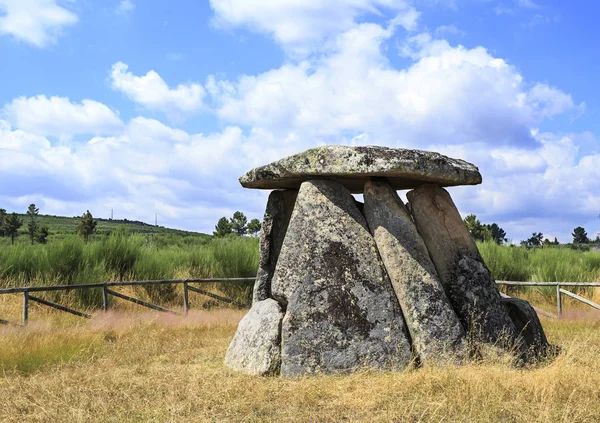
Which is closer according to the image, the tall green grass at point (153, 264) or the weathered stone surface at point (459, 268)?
the weathered stone surface at point (459, 268)

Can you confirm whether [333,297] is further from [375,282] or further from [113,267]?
[113,267]

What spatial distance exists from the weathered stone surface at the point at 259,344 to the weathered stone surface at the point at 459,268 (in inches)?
85.4

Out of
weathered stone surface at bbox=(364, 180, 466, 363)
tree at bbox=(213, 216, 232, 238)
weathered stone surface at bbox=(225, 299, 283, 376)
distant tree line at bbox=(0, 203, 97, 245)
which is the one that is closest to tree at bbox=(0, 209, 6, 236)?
distant tree line at bbox=(0, 203, 97, 245)

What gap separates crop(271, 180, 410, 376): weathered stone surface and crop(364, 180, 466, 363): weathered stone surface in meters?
0.13

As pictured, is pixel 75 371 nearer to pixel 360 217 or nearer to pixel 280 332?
pixel 280 332

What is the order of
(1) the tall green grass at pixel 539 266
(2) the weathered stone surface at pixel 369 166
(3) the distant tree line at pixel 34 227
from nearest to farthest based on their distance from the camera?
(2) the weathered stone surface at pixel 369 166 < (1) the tall green grass at pixel 539 266 < (3) the distant tree line at pixel 34 227

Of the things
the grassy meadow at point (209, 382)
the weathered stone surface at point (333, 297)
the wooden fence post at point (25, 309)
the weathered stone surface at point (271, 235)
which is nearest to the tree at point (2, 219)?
the grassy meadow at point (209, 382)

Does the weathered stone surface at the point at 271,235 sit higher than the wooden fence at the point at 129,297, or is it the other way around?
the weathered stone surface at the point at 271,235

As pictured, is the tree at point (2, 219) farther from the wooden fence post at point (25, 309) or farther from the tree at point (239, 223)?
the wooden fence post at point (25, 309)

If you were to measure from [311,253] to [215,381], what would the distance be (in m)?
1.82

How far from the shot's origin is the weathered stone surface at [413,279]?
671 cm

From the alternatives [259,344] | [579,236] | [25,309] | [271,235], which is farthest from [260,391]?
[579,236]

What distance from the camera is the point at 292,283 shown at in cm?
701

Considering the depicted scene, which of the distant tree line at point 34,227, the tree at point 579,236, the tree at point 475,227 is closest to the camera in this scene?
the tree at point 475,227
